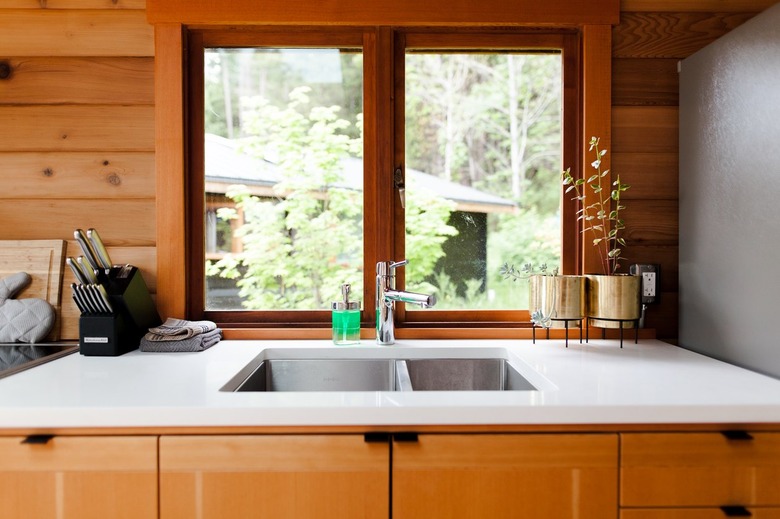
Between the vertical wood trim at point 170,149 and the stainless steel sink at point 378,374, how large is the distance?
422 millimetres

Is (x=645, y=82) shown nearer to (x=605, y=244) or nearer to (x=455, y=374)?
(x=605, y=244)

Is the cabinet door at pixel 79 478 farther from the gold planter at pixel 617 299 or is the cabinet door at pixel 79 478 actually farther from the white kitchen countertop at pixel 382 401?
the gold planter at pixel 617 299

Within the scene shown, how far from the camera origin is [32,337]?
1.71 m

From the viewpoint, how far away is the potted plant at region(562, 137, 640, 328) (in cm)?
163

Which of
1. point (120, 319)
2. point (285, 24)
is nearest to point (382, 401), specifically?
point (120, 319)

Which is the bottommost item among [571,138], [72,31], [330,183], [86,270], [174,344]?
[174,344]

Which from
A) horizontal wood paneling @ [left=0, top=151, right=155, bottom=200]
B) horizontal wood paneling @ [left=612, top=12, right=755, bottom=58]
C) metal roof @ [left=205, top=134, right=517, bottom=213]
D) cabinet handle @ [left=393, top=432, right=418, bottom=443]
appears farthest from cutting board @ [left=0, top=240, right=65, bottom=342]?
horizontal wood paneling @ [left=612, top=12, right=755, bottom=58]

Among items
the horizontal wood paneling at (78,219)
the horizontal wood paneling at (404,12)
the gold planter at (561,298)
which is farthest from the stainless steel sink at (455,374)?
the horizontal wood paneling at (404,12)

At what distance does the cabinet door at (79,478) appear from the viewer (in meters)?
1.09

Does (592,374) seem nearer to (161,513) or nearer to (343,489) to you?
(343,489)

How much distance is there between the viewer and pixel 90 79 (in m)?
1.79

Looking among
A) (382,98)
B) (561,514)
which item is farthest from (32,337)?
(561,514)

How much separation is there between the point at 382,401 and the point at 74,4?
65.5 inches

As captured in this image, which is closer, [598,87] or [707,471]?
[707,471]
